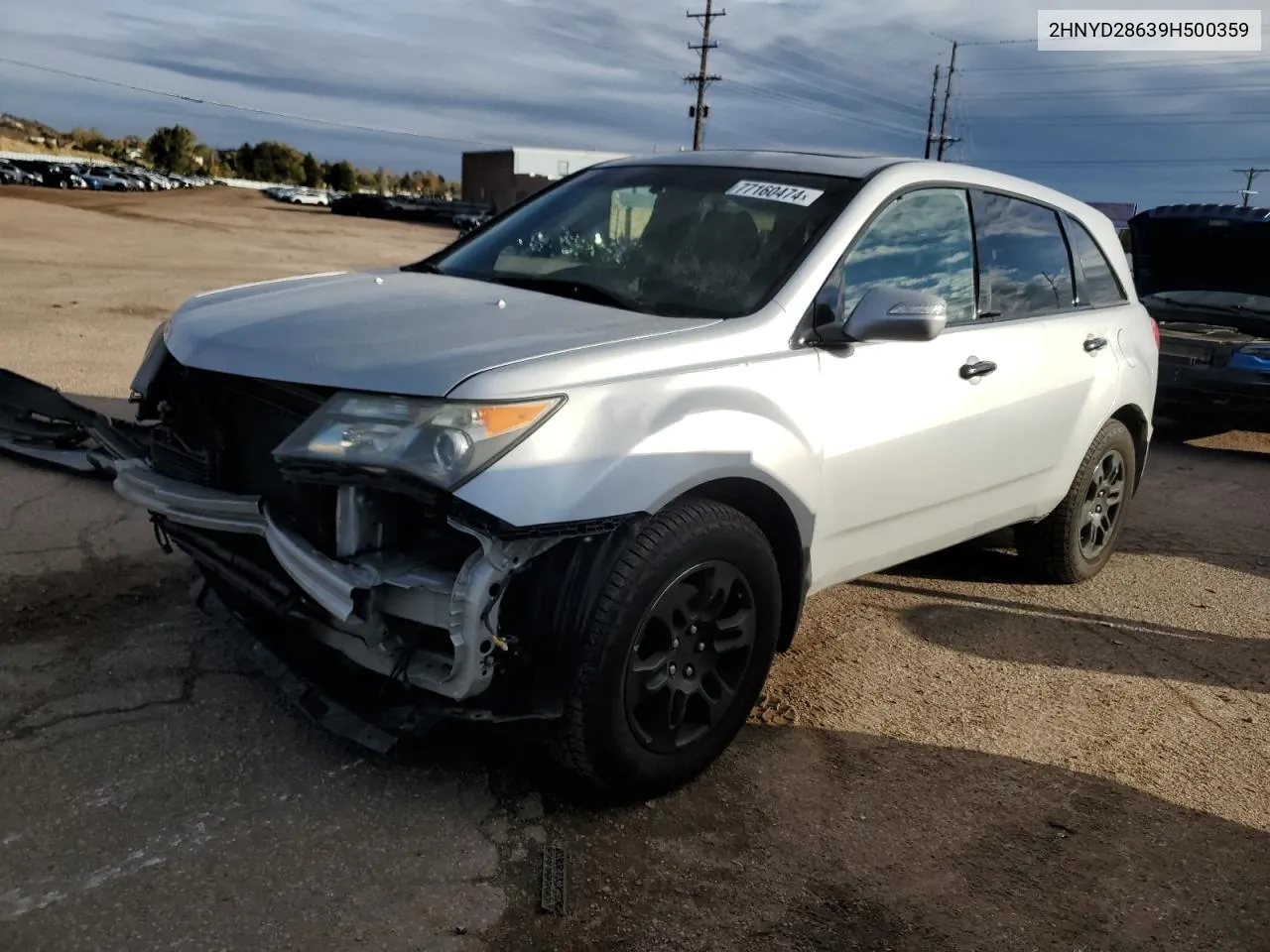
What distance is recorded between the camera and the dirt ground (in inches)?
107

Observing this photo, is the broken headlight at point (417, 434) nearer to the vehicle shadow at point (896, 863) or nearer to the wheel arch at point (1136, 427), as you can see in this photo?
the vehicle shadow at point (896, 863)

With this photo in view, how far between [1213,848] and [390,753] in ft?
7.88

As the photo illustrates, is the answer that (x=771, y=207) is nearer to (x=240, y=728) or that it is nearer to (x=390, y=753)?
(x=390, y=753)

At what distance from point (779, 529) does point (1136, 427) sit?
2876 mm

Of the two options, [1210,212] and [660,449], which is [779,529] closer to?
[660,449]

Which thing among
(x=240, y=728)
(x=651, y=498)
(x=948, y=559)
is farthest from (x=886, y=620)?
(x=240, y=728)

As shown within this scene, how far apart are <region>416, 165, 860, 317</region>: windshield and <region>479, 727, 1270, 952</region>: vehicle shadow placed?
146cm

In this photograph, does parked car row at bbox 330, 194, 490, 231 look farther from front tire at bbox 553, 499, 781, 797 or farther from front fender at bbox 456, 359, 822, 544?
front tire at bbox 553, 499, 781, 797

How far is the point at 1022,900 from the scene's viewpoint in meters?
2.94

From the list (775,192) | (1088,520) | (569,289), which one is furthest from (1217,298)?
(569,289)

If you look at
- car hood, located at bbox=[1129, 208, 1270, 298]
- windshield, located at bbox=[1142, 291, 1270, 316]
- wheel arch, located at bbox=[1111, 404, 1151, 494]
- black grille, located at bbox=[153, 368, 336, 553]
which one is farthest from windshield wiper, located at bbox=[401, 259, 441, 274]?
windshield, located at bbox=[1142, 291, 1270, 316]

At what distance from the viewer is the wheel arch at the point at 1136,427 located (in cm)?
538

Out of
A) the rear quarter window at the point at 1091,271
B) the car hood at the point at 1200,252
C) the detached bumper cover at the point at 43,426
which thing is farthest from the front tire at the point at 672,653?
the car hood at the point at 1200,252

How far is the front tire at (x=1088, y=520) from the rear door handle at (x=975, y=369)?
1.17 m
